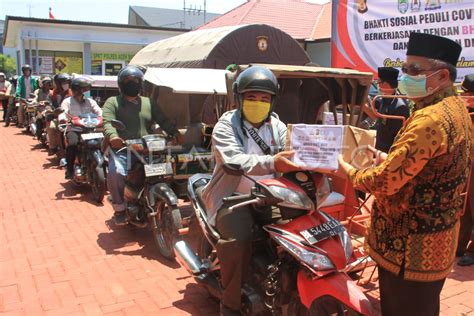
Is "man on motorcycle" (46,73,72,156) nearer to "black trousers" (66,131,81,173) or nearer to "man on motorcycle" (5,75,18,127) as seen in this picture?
"black trousers" (66,131,81,173)

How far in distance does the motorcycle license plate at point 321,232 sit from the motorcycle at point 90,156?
15.2 ft

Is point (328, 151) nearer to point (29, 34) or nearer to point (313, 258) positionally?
point (313, 258)

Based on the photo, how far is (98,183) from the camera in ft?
22.2

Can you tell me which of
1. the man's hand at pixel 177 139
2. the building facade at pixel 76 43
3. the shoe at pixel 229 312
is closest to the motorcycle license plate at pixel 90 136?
the man's hand at pixel 177 139

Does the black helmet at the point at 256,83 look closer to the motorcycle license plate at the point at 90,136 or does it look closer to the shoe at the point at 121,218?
the shoe at the point at 121,218

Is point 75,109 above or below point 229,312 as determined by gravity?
above

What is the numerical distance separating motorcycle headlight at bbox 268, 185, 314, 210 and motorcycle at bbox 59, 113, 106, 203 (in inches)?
179

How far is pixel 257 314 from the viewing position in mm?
2994

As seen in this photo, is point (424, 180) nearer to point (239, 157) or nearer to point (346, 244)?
point (346, 244)

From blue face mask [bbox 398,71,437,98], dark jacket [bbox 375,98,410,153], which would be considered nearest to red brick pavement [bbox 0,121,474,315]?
dark jacket [bbox 375,98,410,153]

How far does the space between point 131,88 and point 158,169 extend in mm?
1120

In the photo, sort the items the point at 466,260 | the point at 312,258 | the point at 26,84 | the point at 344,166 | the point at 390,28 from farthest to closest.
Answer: the point at 26,84 < the point at 390,28 < the point at 466,260 < the point at 312,258 < the point at 344,166

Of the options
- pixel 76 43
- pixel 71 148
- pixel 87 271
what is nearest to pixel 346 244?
pixel 87 271

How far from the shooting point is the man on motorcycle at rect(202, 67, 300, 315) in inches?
116
